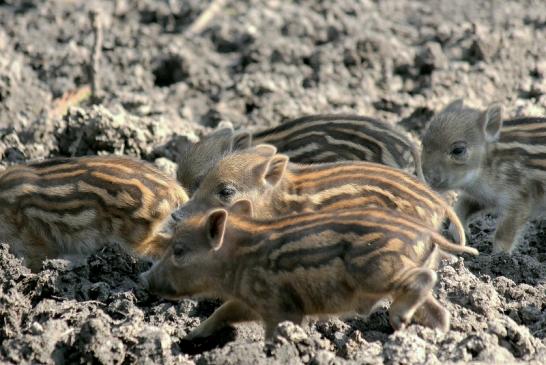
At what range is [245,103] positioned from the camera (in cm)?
906

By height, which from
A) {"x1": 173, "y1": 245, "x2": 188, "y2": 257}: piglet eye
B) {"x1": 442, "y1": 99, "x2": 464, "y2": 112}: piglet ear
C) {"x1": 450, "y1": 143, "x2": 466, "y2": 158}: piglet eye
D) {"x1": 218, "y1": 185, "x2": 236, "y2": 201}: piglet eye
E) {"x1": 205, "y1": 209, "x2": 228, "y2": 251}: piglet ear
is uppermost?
{"x1": 205, "y1": 209, "x2": 228, "y2": 251}: piglet ear

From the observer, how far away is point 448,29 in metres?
10.4

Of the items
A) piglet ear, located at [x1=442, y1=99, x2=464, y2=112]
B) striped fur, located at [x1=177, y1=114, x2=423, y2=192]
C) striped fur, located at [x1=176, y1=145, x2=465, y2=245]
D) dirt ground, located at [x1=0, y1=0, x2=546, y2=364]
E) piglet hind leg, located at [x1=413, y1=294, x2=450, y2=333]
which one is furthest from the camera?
piglet ear, located at [x1=442, y1=99, x2=464, y2=112]

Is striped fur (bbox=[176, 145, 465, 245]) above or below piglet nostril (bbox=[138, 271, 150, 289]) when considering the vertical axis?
above

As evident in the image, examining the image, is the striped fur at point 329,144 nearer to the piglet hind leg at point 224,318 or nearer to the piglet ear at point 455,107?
the piglet ear at point 455,107

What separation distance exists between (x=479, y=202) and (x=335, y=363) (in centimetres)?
334

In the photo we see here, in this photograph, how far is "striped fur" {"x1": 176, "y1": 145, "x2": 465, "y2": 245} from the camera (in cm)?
597

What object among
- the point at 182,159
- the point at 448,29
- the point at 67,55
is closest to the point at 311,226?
the point at 182,159

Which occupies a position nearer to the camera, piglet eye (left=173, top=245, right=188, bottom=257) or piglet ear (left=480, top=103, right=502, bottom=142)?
piglet eye (left=173, top=245, right=188, bottom=257)

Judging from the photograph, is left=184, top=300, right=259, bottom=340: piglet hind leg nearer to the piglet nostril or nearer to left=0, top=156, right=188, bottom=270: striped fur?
the piglet nostril

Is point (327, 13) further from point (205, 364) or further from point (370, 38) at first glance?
point (205, 364)

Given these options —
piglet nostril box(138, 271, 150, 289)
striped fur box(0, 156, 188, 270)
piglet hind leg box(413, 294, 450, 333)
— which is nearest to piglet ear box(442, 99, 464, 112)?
striped fur box(0, 156, 188, 270)

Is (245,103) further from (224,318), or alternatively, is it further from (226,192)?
(224,318)

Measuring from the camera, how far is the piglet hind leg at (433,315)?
5.14m
